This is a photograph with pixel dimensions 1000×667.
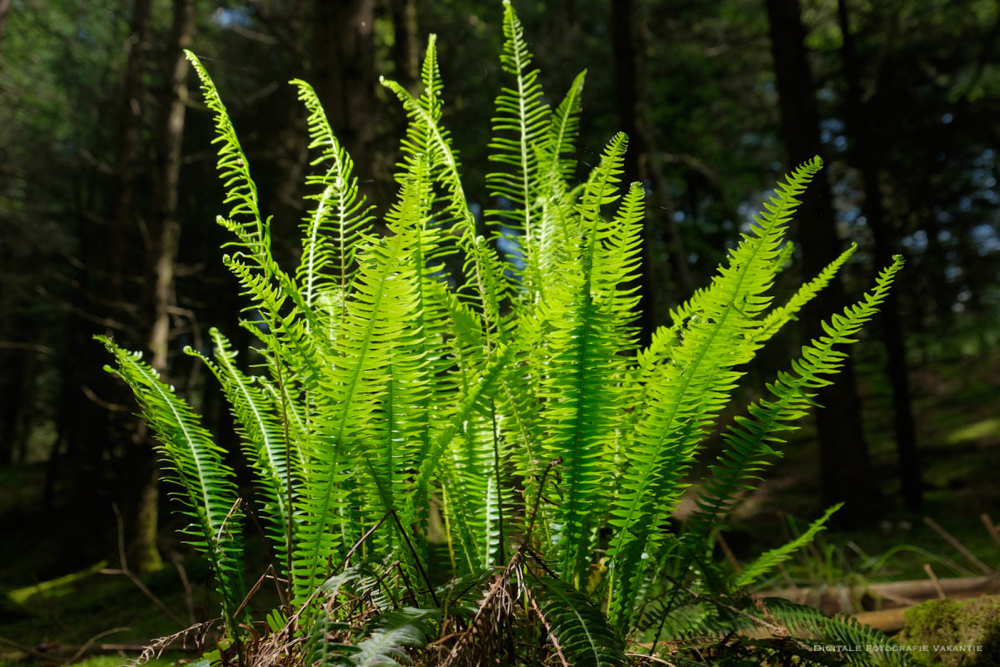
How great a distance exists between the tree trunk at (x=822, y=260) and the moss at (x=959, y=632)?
10.2ft

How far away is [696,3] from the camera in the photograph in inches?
376

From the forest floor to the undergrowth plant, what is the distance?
0.71 metres

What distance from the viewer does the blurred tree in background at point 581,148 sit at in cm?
484

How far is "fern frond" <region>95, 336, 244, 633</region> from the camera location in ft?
3.02

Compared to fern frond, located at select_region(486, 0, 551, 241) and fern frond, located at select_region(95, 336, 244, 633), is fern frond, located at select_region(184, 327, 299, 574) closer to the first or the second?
fern frond, located at select_region(95, 336, 244, 633)

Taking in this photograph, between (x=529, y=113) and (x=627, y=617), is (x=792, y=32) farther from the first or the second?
(x=627, y=617)

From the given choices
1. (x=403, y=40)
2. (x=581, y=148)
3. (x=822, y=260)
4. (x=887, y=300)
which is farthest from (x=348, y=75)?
(x=887, y=300)

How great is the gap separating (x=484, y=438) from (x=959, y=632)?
1.04 metres

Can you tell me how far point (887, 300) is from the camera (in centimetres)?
611

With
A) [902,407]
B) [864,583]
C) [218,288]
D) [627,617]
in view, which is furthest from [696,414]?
[218,288]

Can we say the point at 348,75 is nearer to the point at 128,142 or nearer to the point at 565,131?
the point at 565,131

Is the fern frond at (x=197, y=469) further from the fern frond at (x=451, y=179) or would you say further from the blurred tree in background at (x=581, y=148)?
the blurred tree in background at (x=581, y=148)

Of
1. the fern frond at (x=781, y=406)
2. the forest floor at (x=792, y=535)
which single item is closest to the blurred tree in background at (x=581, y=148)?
the forest floor at (x=792, y=535)

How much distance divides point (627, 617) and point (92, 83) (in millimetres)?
12826
